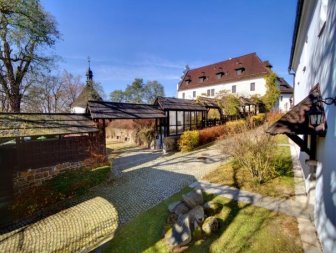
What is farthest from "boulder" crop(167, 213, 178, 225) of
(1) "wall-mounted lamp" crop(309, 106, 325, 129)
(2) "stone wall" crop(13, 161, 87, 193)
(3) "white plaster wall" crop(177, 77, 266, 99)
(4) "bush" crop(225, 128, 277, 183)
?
(3) "white plaster wall" crop(177, 77, 266, 99)

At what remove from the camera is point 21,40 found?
1594 centimetres

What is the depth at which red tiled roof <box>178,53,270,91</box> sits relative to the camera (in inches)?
1201

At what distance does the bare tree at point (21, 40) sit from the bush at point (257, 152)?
60.4 feet

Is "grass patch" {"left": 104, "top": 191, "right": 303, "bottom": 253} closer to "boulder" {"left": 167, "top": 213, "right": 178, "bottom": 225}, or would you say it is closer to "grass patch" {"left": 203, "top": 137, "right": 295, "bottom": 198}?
"boulder" {"left": 167, "top": 213, "right": 178, "bottom": 225}

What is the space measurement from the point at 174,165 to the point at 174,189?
3.26 m

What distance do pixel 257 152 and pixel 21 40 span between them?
1966 centimetres

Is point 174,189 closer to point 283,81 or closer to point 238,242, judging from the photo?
point 238,242

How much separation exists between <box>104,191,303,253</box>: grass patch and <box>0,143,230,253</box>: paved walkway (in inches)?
23.2

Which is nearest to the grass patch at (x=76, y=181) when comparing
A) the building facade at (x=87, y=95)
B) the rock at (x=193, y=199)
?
the rock at (x=193, y=199)

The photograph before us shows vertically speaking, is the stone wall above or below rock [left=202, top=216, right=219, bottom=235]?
above

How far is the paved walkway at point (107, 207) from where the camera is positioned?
4.98 meters

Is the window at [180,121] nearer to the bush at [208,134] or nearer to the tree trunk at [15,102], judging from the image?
the bush at [208,134]

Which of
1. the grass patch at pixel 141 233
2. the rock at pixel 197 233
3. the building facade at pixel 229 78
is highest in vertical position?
the building facade at pixel 229 78

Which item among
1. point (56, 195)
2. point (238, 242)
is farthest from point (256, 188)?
point (56, 195)
